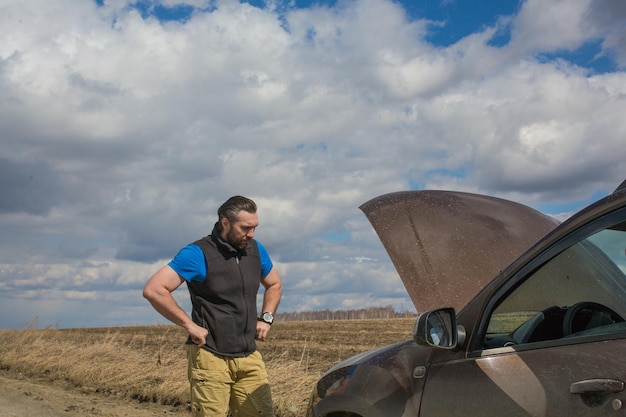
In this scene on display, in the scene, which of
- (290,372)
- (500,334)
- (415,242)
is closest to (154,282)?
(415,242)

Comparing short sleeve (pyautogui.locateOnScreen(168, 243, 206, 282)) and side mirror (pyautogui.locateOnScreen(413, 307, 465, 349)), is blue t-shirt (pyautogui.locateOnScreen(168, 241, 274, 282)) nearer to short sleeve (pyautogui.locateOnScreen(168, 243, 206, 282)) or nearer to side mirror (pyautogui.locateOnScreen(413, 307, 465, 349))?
short sleeve (pyautogui.locateOnScreen(168, 243, 206, 282))

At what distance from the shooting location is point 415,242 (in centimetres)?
436

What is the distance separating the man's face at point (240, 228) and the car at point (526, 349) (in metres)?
1.37

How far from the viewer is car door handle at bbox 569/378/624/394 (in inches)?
93.0

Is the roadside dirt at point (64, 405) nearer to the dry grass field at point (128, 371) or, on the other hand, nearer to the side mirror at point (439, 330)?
the dry grass field at point (128, 371)

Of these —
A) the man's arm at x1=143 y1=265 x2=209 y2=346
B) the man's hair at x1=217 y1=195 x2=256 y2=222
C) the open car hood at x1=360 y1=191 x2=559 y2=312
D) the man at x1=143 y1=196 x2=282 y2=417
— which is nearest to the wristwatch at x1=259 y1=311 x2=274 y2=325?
the man at x1=143 y1=196 x2=282 y2=417

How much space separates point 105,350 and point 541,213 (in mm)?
11975

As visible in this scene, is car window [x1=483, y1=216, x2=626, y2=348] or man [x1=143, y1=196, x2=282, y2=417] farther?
man [x1=143, y1=196, x2=282, y2=417]

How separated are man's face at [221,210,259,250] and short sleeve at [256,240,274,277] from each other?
14.2 inches

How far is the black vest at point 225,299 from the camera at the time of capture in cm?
481

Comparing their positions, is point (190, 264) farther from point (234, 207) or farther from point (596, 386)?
point (596, 386)

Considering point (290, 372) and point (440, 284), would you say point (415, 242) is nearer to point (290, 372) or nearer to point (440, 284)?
point (440, 284)

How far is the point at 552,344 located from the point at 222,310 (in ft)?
8.62

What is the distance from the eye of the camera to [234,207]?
189 inches
